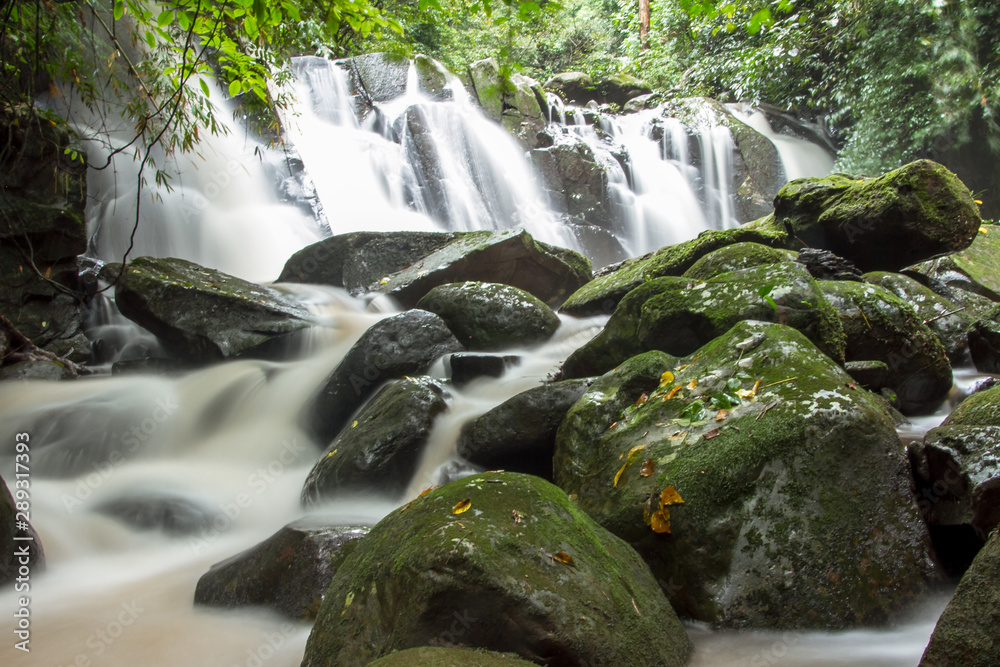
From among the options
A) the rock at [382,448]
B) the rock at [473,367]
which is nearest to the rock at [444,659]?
the rock at [382,448]

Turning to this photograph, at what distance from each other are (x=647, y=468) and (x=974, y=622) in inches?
56.4

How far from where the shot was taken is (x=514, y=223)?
12414mm

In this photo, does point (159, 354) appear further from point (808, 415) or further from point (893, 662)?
point (893, 662)

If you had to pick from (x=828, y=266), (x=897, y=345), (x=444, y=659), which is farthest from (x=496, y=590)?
(x=828, y=266)

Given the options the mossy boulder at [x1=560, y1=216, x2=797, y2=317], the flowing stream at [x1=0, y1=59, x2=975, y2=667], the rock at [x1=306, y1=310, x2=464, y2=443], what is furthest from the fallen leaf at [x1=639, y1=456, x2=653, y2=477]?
the mossy boulder at [x1=560, y1=216, x2=797, y2=317]

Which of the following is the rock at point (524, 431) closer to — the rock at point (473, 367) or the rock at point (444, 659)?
the rock at point (473, 367)

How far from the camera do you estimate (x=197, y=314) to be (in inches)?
251

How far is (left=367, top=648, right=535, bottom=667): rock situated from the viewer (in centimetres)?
157

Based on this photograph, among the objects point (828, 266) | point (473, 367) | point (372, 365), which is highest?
point (372, 365)

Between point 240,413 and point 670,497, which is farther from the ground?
point 240,413

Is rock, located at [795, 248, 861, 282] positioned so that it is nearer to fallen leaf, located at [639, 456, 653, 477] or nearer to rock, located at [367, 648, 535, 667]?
fallen leaf, located at [639, 456, 653, 477]

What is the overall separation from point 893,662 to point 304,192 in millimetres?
10830

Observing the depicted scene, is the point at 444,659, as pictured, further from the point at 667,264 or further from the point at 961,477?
the point at 667,264

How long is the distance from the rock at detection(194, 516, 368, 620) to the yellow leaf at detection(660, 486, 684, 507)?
5.18 ft
